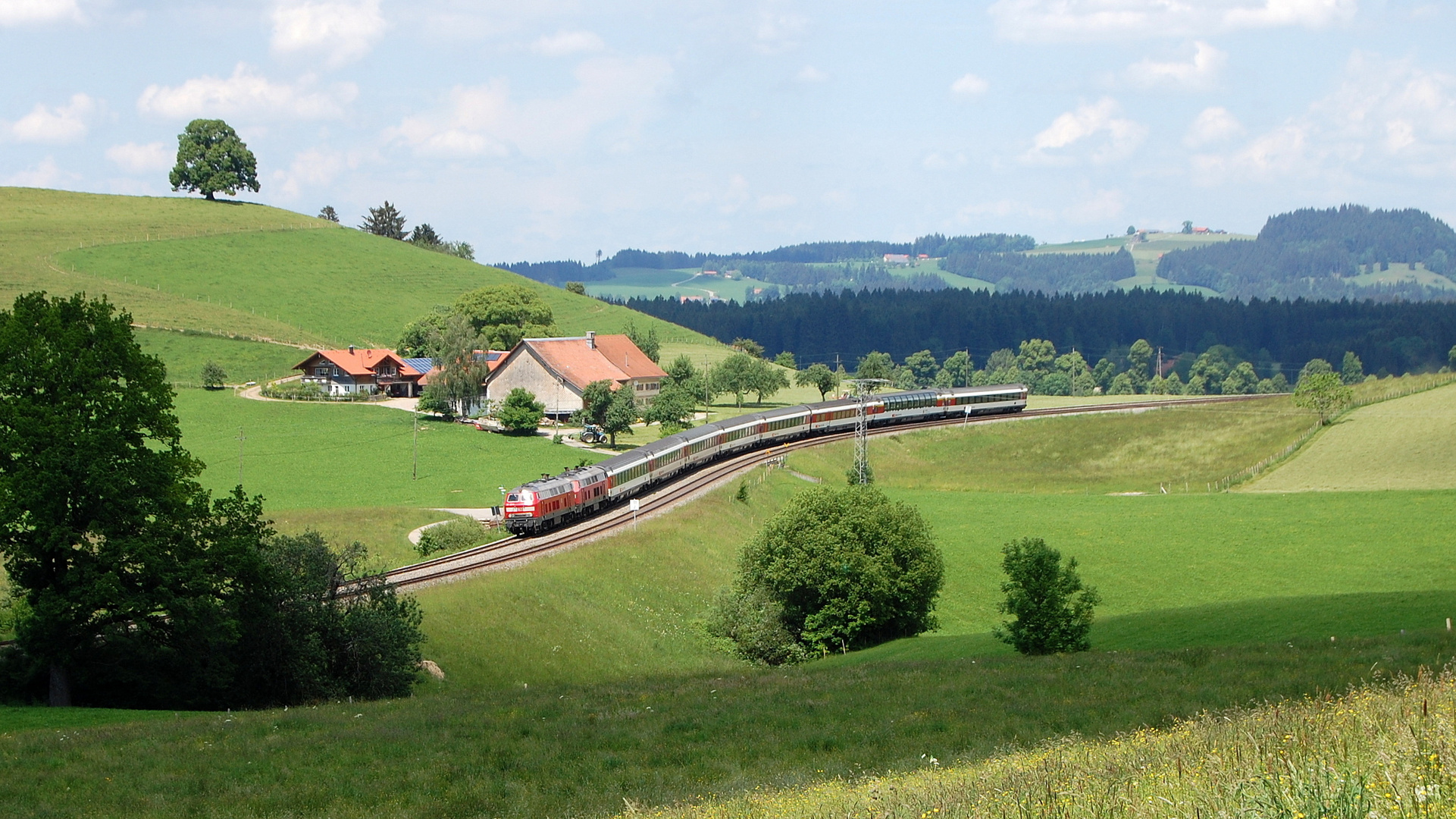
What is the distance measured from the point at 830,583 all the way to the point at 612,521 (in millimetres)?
16943

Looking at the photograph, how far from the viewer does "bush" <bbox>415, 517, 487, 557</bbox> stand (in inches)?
2190

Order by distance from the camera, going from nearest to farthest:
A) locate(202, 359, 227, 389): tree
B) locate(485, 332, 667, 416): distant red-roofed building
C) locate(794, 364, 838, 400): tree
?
1. locate(202, 359, 227, 389): tree
2. locate(485, 332, 667, 416): distant red-roofed building
3. locate(794, 364, 838, 400): tree

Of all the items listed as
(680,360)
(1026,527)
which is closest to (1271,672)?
(1026,527)

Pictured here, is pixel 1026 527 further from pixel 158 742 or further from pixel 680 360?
pixel 680 360

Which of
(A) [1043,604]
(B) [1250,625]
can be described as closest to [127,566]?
(A) [1043,604]

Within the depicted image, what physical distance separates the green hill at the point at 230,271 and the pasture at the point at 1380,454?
350 feet

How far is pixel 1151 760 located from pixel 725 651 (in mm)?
35388

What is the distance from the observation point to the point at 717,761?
19562mm

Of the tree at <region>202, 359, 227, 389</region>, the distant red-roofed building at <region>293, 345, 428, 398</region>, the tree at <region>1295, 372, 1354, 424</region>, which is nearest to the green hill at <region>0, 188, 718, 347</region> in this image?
the distant red-roofed building at <region>293, 345, 428, 398</region>

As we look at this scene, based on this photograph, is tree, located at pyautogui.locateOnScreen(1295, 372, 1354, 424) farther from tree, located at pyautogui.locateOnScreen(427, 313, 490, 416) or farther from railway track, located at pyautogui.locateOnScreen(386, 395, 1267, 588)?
tree, located at pyautogui.locateOnScreen(427, 313, 490, 416)

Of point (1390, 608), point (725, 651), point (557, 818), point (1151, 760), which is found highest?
point (1151, 760)

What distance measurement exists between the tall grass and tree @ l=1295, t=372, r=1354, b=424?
3613 inches

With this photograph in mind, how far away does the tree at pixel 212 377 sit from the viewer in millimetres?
109500

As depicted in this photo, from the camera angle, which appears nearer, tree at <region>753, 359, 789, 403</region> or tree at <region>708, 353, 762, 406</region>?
tree at <region>708, 353, 762, 406</region>
